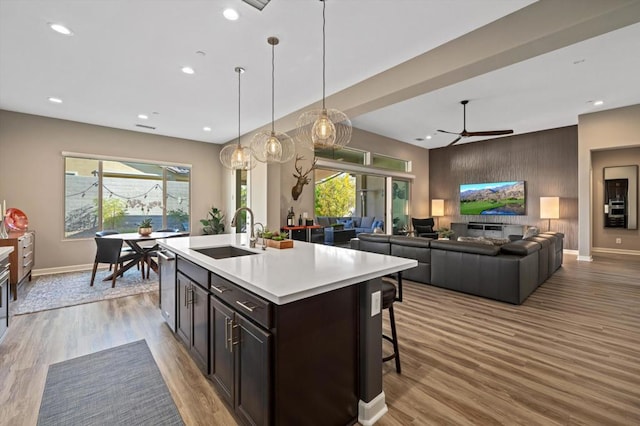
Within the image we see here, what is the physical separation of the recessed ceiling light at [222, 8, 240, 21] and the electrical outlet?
2666mm

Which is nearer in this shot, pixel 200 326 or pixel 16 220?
pixel 200 326

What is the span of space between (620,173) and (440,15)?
25.7 ft

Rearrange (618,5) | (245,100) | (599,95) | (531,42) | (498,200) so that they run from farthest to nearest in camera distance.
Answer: (498,200) → (599,95) → (245,100) → (531,42) → (618,5)

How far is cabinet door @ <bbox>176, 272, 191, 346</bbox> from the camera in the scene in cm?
240

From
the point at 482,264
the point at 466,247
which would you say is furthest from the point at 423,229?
the point at 482,264

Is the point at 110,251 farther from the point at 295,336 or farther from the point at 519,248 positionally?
the point at 519,248

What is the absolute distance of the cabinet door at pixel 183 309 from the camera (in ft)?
7.88

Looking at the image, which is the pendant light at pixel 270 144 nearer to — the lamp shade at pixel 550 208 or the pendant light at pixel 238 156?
the pendant light at pixel 238 156

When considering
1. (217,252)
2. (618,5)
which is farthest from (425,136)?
(217,252)

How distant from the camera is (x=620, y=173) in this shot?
7.09 meters

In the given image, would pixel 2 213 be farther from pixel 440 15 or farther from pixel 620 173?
pixel 620 173

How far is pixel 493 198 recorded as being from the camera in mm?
8617

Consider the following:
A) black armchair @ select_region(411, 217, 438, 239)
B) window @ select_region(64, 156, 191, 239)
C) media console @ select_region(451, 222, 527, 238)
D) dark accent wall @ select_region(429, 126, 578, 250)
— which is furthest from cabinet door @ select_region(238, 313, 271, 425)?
dark accent wall @ select_region(429, 126, 578, 250)

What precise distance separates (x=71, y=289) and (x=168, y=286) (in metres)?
2.77
